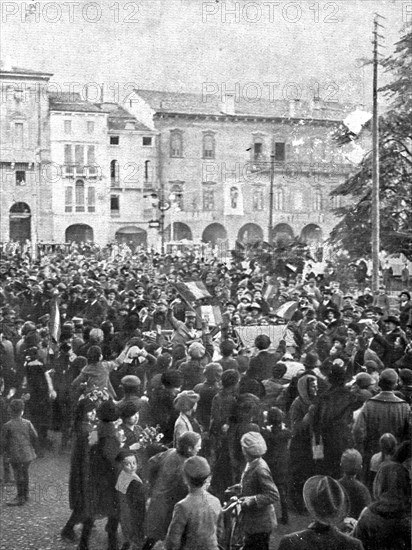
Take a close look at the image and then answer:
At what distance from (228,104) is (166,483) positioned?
389 cm

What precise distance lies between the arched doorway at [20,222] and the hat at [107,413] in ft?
8.29

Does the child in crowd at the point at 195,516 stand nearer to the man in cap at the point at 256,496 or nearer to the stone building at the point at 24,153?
the man in cap at the point at 256,496

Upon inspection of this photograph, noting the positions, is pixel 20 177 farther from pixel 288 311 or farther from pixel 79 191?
pixel 288 311

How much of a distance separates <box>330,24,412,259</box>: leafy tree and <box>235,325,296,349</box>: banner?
1.09 metres

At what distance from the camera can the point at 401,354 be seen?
562 centimetres

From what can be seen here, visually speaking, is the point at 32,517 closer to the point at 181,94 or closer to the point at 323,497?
the point at 323,497

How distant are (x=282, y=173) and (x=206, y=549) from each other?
469cm

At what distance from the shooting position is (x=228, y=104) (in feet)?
21.6

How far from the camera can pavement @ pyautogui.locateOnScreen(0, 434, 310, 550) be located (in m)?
4.33

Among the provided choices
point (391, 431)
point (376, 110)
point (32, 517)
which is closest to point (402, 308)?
point (376, 110)

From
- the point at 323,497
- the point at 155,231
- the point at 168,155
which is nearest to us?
the point at 323,497

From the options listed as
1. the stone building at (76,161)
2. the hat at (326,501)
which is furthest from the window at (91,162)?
the hat at (326,501)

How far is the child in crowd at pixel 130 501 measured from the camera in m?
4.05

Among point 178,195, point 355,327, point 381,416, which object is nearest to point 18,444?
point 381,416
